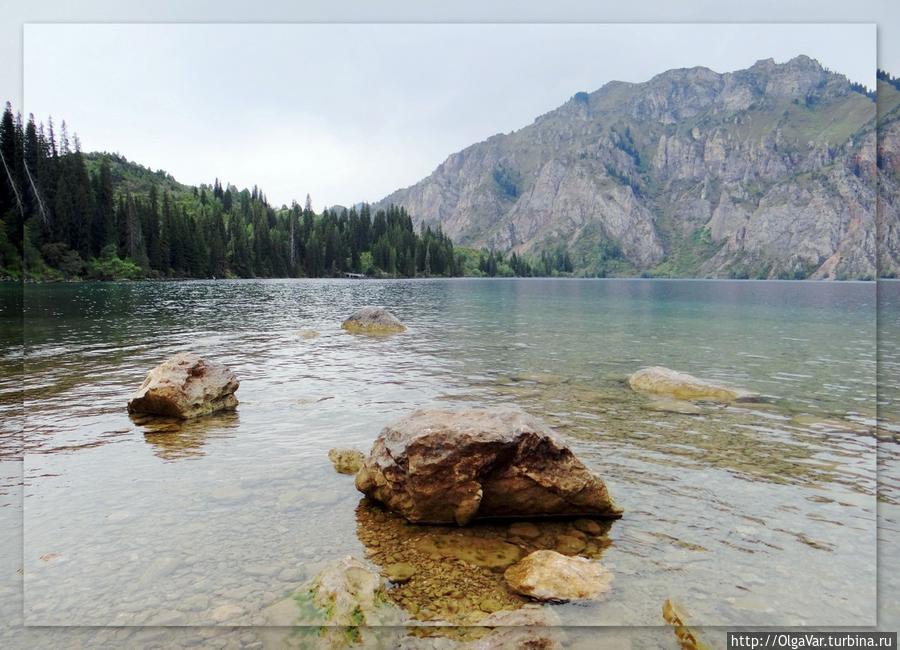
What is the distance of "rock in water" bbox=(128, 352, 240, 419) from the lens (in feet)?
45.3

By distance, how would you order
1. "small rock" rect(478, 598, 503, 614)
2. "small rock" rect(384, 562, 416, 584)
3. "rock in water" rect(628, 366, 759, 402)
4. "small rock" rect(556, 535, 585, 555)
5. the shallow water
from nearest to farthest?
1. "small rock" rect(478, 598, 503, 614)
2. the shallow water
3. "small rock" rect(384, 562, 416, 584)
4. "small rock" rect(556, 535, 585, 555)
5. "rock in water" rect(628, 366, 759, 402)

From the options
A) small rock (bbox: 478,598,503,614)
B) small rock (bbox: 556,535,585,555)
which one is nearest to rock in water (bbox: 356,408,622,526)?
small rock (bbox: 556,535,585,555)

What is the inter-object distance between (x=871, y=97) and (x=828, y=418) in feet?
35.0

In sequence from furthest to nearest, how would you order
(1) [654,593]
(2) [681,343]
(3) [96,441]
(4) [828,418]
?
1. (2) [681,343]
2. (4) [828,418]
3. (3) [96,441]
4. (1) [654,593]

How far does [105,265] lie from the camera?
10975 centimetres

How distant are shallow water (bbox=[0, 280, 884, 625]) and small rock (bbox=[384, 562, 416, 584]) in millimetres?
811

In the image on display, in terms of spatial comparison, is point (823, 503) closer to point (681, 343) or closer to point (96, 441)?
point (96, 441)

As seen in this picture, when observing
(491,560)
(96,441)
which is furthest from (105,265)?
(491,560)

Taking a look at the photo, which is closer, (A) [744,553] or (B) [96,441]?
(A) [744,553]

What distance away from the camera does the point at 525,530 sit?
26.3 ft

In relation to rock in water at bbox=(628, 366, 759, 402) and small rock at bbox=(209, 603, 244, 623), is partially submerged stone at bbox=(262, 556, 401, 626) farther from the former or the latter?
rock in water at bbox=(628, 366, 759, 402)

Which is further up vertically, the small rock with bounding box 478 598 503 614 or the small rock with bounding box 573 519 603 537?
the small rock with bounding box 478 598 503 614

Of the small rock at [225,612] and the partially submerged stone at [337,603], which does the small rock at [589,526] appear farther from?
the small rock at [225,612]

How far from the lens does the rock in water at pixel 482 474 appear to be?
313 inches
